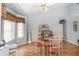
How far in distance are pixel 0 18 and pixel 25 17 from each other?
1.70ft

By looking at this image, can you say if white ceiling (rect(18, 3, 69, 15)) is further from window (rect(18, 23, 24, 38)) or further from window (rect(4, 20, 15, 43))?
window (rect(4, 20, 15, 43))

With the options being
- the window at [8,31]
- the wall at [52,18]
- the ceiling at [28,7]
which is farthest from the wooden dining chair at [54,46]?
the window at [8,31]

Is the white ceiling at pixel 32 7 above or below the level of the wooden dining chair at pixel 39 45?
above

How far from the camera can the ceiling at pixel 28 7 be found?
3.48 meters

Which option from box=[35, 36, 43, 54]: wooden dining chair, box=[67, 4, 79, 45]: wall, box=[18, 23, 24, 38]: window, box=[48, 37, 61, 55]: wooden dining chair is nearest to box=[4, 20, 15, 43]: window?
box=[18, 23, 24, 38]: window

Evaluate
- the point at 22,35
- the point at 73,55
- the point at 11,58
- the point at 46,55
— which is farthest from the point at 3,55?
the point at 73,55

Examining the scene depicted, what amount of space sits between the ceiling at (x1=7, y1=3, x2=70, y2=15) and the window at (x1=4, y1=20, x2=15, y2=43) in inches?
11.7

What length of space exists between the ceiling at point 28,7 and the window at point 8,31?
296 millimetres

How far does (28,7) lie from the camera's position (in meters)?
3.54

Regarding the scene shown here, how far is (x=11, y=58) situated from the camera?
3.49 metres

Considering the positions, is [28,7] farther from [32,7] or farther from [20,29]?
[20,29]

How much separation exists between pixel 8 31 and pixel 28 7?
661mm

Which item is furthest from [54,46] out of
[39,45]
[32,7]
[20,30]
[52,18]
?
[32,7]

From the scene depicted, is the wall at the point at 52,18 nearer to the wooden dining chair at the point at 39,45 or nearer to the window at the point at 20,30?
the wooden dining chair at the point at 39,45
